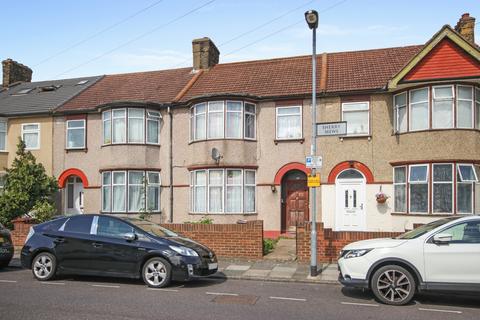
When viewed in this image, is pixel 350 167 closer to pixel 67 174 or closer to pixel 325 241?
pixel 325 241

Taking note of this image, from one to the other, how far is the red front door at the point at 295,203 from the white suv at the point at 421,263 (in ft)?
31.7

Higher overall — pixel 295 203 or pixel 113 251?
pixel 295 203

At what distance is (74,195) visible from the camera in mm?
21156

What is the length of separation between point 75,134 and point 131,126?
3168 mm

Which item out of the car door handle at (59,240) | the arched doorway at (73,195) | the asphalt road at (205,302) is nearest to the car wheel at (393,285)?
the asphalt road at (205,302)

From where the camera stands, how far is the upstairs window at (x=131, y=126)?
19109 mm

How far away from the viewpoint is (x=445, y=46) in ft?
51.8

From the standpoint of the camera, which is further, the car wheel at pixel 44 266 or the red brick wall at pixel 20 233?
the red brick wall at pixel 20 233

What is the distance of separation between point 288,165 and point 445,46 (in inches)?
274

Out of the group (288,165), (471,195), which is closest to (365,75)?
(288,165)

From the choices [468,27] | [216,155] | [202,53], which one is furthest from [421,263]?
[202,53]

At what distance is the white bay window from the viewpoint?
17.8 meters

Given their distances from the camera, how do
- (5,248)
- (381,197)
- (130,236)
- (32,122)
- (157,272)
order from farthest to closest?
(32,122) < (381,197) < (5,248) < (130,236) < (157,272)

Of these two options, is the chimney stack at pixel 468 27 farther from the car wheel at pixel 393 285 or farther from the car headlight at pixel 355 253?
the car wheel at pixel 393 285
